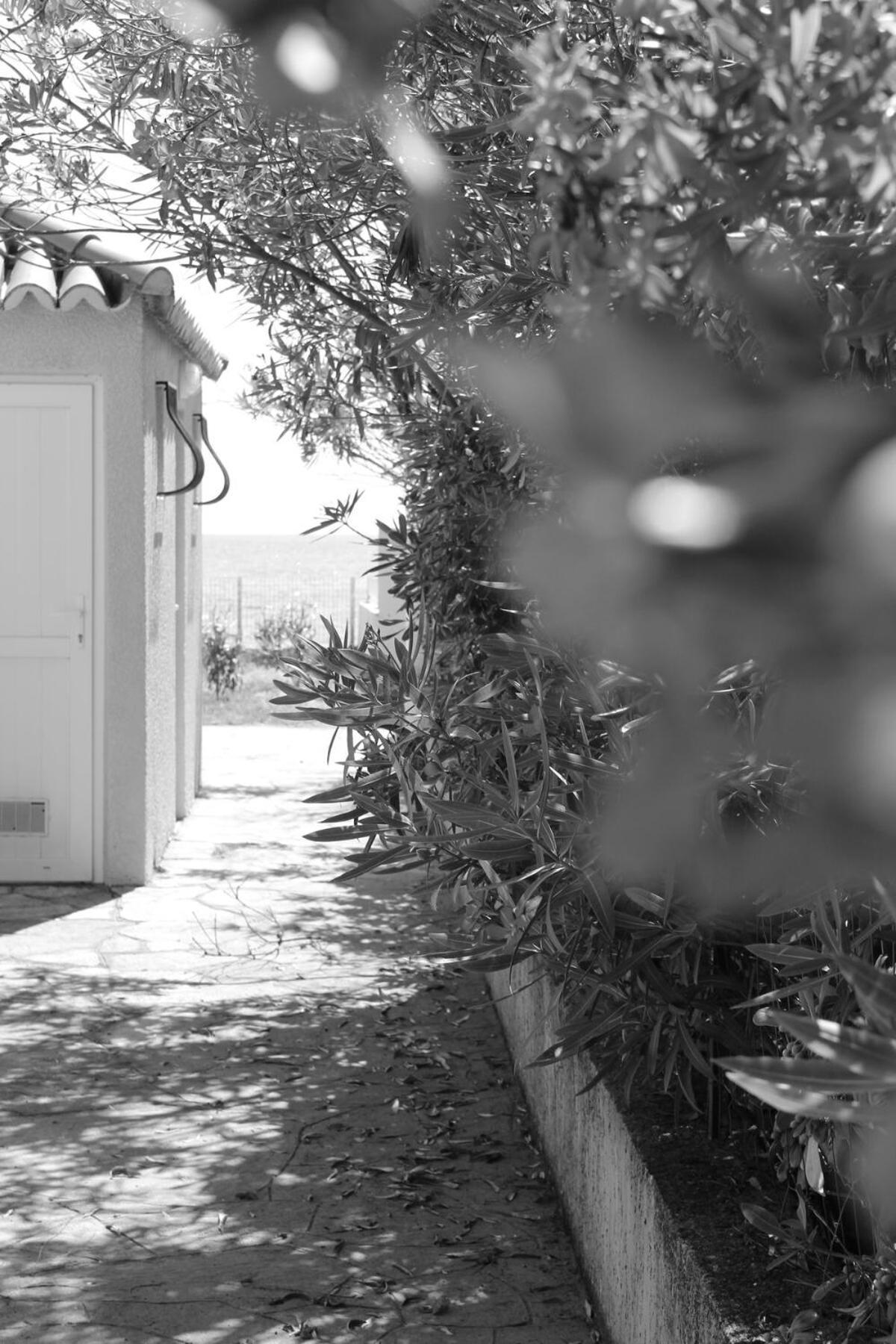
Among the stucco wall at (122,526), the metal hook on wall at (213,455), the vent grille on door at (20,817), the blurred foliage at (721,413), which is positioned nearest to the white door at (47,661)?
the vent grille on door at (20,817)

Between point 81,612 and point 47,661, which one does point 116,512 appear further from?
point 47,661

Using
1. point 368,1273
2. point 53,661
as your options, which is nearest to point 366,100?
point 368,1273

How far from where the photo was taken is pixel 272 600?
182ft

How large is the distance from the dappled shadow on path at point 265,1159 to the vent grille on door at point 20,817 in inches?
48.5

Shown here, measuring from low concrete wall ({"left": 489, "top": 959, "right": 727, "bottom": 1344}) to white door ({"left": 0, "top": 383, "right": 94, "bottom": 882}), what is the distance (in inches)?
146

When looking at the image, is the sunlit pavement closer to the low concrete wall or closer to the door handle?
the low concrete wall

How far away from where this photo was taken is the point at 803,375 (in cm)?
38

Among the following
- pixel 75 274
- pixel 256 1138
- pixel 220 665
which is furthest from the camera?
pixel 220 665

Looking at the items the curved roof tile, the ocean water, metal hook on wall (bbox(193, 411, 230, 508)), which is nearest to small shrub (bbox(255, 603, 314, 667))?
the ocean water

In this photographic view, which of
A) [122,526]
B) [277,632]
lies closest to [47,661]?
[122,526]

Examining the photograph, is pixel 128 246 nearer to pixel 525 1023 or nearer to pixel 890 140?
pixel 525 1023

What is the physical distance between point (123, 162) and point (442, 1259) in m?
3.18

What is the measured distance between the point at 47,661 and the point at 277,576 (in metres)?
79.7

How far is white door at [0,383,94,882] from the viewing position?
7031 millimetres
